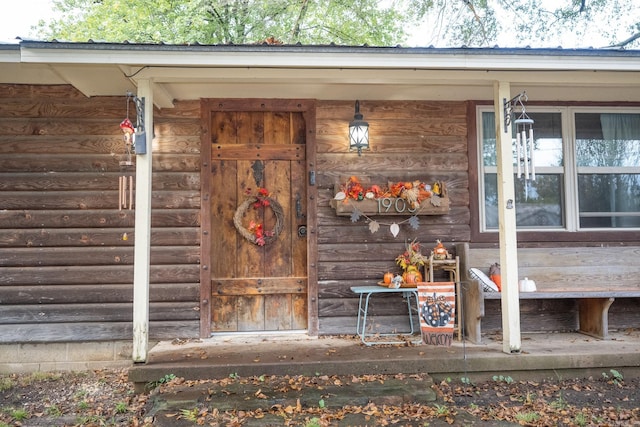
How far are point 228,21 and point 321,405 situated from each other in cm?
884

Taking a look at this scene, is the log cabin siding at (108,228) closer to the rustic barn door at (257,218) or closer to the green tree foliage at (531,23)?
the rustic barn door at (257,218)

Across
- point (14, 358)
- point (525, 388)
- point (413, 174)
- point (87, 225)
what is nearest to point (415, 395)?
point (525, 388)

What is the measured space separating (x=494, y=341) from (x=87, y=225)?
3.98 meters

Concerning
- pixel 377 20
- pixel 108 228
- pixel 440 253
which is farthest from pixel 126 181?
pixel 377 20

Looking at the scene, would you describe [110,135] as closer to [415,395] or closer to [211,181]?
[211,181]

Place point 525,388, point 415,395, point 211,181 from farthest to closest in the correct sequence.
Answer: point 211,181, point 525,388, point 415,395

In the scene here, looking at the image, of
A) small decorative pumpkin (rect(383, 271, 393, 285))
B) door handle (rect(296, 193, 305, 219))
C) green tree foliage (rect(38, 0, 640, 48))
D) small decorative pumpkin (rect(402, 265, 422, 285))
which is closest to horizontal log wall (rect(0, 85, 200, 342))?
door handle (rect(296, 193, 305, 219))

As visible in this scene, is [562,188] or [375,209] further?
[562,188]

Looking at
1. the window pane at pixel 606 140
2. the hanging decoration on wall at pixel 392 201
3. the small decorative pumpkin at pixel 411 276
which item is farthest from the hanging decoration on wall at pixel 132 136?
the window pane at pixel 606 140

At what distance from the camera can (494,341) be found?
429 centimetres

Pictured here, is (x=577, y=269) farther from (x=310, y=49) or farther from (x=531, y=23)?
(x=531, y=23)

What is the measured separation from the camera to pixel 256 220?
4711 millimetres

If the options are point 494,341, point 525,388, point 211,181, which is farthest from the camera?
point 211,181

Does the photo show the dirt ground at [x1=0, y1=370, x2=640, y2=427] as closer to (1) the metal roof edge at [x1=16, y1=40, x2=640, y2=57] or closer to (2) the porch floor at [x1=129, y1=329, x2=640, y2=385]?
(2) the porch floor at [x1=129, y1=329, x2=640, y2=385]
